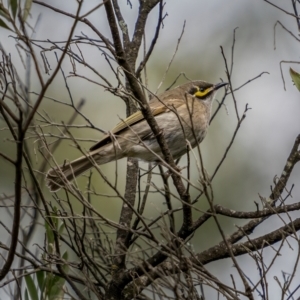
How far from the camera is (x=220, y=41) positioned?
1272 centimetres

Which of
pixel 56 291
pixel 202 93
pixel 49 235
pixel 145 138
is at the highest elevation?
pixel 202 93

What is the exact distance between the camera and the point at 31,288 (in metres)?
4.17

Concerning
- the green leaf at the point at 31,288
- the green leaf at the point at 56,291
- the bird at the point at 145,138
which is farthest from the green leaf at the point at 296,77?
the green leaf at the point at 31,288

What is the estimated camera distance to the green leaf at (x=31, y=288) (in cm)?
416

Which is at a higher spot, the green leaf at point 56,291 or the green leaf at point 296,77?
the green leaf at point 296,77

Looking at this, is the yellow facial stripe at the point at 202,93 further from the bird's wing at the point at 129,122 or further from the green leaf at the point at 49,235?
the green leaf at the point at 49,235

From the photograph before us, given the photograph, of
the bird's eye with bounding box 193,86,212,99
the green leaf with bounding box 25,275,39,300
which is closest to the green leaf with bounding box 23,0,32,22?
the green leaf with bounding box 25,275,39,300

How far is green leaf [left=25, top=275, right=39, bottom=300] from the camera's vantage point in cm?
416

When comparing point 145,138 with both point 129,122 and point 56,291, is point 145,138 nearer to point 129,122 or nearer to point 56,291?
point 129,122

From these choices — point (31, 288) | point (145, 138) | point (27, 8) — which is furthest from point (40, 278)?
point (27, 8)

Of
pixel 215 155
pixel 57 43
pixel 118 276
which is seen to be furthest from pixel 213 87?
pixel 215 155

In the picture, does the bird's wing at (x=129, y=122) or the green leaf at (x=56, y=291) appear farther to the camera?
the bird's wing at (x=129, y=122)

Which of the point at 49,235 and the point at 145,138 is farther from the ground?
the point at 145,138

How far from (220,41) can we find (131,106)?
24.8 ft
